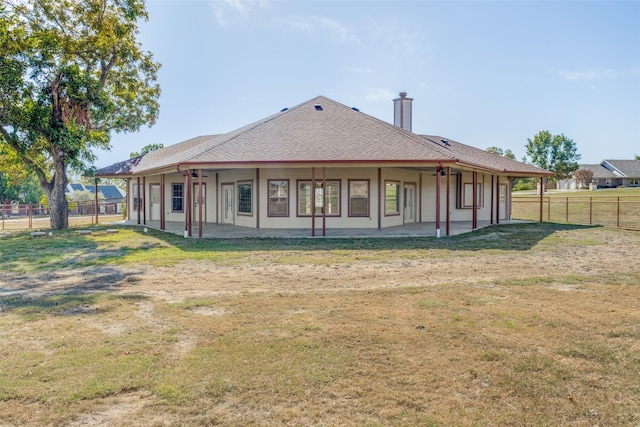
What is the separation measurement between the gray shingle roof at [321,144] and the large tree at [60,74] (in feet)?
11.2

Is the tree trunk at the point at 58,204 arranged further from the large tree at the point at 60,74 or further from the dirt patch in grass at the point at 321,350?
the dirt patch in grass at the point at 321,350

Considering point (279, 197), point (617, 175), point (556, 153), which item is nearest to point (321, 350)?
point (279, 197)

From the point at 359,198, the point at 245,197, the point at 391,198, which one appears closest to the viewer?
the point at 359,198

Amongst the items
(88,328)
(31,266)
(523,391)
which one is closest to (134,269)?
(31,266)

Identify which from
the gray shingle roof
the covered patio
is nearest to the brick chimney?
the gray shingle roof

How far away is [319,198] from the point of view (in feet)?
53.1

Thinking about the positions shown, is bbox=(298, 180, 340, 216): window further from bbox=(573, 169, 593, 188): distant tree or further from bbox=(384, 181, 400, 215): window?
→ bbox=(573, 169, 593, 188): distant tree

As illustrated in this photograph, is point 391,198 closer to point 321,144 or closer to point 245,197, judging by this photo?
point 321,144

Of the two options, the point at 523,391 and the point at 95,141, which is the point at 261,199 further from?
the point at 523,391

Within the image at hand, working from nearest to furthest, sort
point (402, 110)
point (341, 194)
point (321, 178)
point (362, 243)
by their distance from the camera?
1. point (362, 243)
2. point (321, 178)
3. point (341, 194)
4. point (402, 110)

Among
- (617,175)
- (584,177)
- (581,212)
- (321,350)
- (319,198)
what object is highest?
(617,175)

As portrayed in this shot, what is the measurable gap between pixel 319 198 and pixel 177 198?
8.65 meters

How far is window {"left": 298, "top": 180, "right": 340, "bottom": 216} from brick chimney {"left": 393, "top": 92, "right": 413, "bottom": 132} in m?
8.60

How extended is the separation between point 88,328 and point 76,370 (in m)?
1.23
